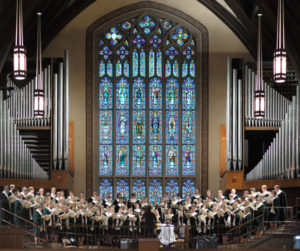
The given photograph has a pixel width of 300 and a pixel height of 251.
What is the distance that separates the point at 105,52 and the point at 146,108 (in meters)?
2.34

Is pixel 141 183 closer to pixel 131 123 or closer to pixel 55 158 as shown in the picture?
pixel 131 123

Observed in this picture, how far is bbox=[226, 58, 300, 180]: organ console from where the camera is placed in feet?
67.5

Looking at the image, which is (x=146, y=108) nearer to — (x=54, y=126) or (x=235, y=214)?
(x=54, y=126)

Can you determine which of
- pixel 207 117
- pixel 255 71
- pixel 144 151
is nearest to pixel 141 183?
pixel 144 151

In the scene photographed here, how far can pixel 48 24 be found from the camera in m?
23.7

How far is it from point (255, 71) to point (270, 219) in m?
5.43

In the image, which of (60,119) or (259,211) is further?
(60,119)

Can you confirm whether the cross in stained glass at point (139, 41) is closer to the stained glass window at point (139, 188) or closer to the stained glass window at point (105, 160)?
the stained glass window at point (105, 160)

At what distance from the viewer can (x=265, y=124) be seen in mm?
21453

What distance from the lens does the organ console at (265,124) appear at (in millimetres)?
20562

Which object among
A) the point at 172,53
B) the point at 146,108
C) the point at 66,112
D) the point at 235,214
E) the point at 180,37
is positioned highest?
the point at 180,37

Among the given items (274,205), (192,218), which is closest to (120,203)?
(192,218)

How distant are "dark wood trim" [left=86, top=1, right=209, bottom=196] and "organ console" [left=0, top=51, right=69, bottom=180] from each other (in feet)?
7.26

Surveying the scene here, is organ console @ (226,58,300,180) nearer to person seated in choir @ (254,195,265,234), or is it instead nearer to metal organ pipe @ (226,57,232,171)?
metal organ pipe @ (226,57,232,171)
